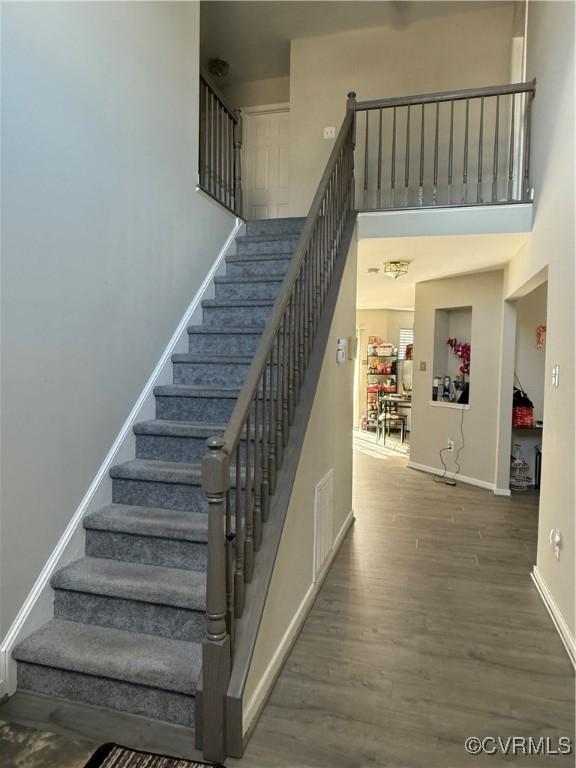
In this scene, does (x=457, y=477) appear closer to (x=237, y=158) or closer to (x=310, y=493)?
(x=310, y=493)

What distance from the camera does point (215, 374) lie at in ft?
10.9

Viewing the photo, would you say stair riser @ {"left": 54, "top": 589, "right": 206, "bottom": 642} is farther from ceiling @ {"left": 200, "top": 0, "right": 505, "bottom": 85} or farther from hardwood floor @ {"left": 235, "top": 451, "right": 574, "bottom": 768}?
ceiling @ {"left": 200, "top": 0, "right": 505, "bottom": 85}

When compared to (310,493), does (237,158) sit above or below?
above

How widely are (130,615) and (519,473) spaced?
481 cm

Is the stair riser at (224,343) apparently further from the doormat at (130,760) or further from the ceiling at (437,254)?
the doormat at (130,760)

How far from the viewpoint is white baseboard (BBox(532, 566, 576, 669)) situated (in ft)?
7.73

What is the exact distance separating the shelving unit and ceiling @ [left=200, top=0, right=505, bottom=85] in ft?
19.4

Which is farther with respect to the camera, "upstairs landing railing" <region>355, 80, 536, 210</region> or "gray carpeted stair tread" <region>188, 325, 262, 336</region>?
"upstairs landing railing" <region>355, 80, 536, 210</region>

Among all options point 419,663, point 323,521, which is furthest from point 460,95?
point 419,663

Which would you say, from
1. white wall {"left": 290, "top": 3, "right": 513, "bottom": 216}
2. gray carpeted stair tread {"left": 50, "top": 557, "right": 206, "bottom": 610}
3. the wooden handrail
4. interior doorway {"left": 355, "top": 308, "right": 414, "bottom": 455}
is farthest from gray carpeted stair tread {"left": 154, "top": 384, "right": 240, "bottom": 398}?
interior doorway {"left": 355, "top": 308, "right": 414, "bottom": 455}

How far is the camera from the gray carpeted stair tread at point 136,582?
2.09m

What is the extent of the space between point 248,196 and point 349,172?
8.39ft

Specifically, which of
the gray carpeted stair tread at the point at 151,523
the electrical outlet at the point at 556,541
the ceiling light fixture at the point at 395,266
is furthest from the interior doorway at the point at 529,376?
the gray carpeted stair tread at the point at 151,523

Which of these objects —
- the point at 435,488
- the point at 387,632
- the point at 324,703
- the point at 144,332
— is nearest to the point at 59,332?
the point at 144,332
